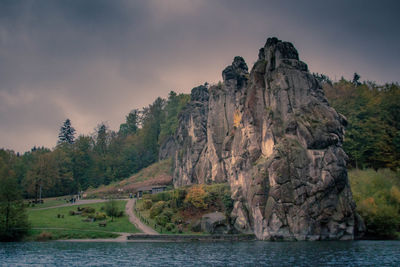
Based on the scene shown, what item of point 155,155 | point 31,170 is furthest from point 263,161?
point 155,155

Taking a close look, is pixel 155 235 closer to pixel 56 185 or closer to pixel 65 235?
pixel 65 235

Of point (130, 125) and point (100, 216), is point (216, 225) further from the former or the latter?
point (130, 125)

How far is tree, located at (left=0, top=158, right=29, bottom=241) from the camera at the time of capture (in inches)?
2373

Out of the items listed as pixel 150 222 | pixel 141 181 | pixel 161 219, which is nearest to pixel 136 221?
pixel 150 222

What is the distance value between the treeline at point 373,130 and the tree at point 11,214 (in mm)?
68527

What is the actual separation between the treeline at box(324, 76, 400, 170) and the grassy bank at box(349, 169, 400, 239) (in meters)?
6.18

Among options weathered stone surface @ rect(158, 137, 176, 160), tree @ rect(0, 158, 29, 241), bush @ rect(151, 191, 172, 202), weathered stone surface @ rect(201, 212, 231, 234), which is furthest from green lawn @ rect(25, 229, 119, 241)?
weathered stone surface @ rect(158, 137, 176, 160)

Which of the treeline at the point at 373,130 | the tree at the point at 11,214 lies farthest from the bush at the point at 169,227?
the treeline at the point at 373,130

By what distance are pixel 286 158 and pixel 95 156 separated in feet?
317

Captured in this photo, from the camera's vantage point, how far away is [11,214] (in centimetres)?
6166

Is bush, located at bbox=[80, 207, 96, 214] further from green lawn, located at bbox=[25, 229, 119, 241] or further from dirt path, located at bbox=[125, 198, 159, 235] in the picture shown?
green lawn, located at bbox=[25, 229, 119, 241]

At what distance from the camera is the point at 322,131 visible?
2482 inches

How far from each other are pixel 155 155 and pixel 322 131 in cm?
9500

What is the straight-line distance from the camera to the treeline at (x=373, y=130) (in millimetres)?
78000
